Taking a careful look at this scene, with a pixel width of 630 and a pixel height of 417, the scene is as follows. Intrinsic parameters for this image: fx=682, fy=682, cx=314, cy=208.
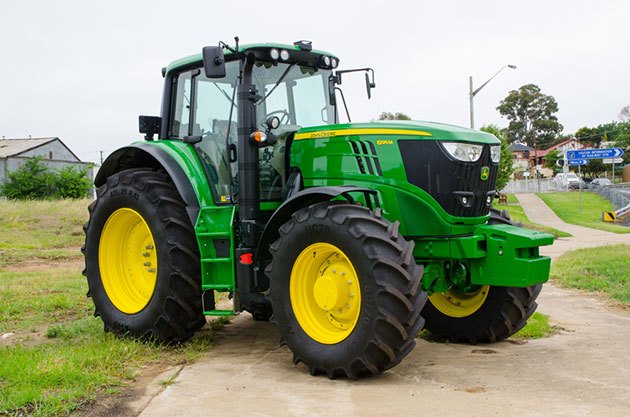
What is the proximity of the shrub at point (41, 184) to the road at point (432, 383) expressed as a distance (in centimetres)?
2975

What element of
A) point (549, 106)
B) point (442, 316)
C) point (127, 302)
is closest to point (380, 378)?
point (442, 316)

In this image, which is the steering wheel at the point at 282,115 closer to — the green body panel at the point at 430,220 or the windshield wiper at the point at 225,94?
the windshield wiper at the point at 225,94

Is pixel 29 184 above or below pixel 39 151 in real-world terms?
below

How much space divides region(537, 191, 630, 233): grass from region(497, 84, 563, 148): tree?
3583cm

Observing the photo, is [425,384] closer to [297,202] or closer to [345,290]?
[345,290]

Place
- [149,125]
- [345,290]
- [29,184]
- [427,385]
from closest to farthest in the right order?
[427,385], [345,290], [149,125], [29,184]

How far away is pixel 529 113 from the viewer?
276 feet

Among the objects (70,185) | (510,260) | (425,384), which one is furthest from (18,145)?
(425,384)

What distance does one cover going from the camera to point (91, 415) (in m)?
4.55

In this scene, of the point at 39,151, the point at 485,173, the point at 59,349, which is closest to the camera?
the point at 485,173


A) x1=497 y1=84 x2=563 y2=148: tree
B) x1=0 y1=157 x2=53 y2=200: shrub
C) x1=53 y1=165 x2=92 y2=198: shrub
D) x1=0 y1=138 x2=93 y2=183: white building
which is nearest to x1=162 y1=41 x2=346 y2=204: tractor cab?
x1=53 y1=165 x2=92 y2=198: shrub

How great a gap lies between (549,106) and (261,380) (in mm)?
84617

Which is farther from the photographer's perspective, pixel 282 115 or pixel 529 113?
pixel 529 113

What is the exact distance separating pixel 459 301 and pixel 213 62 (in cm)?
339
